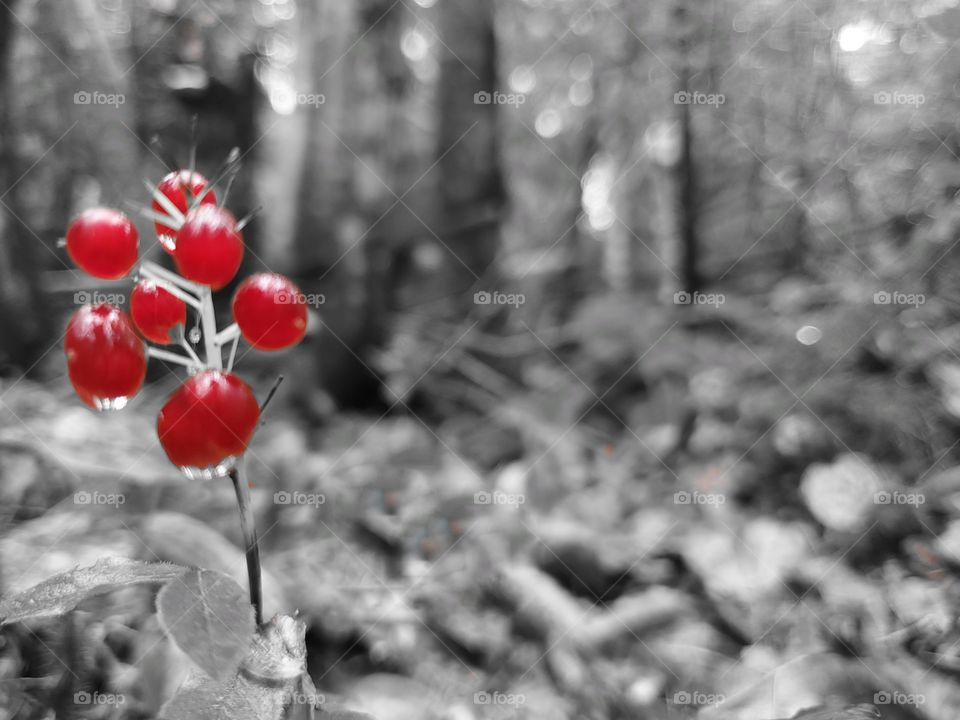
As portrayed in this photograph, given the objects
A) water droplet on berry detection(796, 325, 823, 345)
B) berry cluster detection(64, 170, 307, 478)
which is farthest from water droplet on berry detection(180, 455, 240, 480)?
water droplet on berry detection(796, 325, 823, 345)

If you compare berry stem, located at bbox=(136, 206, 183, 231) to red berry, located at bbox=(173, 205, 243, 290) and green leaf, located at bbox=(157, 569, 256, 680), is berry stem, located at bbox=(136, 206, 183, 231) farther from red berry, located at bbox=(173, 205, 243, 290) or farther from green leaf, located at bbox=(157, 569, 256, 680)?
green leaf, located at bbox=(157, 569, 256, 680)

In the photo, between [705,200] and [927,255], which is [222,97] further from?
[927,255]

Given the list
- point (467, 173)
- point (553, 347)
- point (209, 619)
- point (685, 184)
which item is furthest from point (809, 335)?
point (209, 619)

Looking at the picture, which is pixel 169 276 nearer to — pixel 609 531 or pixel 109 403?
pixel 109 403

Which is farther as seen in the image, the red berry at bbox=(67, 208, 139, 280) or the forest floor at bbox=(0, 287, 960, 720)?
the forest floor at bbox=(0, 287, 960, 720)

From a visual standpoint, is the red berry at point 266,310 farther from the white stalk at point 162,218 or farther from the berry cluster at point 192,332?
the white stalk at point 162,218

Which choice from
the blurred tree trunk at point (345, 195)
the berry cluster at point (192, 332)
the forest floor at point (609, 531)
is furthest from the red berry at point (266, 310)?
the blurred tree trunk at point (345, 195)
